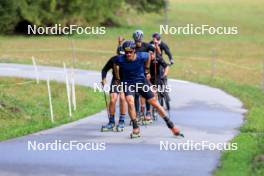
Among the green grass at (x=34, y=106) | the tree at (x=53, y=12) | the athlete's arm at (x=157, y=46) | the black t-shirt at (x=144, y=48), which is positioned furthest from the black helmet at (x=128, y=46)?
the tree at (x=53, y=12)

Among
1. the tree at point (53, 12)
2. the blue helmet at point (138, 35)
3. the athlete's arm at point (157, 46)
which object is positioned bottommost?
the tree at point (53, 12)

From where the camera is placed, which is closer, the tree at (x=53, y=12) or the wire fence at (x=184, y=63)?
the wire fence at (x=184, y=63)

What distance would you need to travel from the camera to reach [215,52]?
4112 centimetres

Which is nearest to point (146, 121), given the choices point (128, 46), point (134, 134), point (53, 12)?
point (134, 134)

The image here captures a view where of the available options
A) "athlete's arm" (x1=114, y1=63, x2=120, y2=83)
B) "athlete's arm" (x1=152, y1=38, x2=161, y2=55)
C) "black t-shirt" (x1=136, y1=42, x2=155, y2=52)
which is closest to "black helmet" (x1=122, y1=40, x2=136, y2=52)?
"athlete's arm" (x1=114, y1=63, x2=120, y2=83)

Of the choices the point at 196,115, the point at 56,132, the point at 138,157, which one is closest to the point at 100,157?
the point at 138,157

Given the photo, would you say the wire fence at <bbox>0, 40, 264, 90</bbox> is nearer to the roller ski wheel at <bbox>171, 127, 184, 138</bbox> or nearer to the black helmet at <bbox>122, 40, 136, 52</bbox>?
the roller ski wheel at <bbox>171, 127, 184, 138</bbox>

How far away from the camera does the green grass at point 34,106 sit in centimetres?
1628

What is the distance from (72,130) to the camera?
50.2ft

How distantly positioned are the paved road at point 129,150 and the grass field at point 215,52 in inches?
19.3

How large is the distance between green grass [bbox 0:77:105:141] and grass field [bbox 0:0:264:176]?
4034 millimetres

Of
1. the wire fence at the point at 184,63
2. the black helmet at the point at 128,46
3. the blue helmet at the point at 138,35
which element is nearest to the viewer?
the black helmet at the point at 128,46

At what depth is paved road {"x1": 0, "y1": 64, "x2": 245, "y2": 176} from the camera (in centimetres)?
1116

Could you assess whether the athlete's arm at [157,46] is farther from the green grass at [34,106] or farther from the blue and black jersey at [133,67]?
the blue and black jersey at [133,67]
